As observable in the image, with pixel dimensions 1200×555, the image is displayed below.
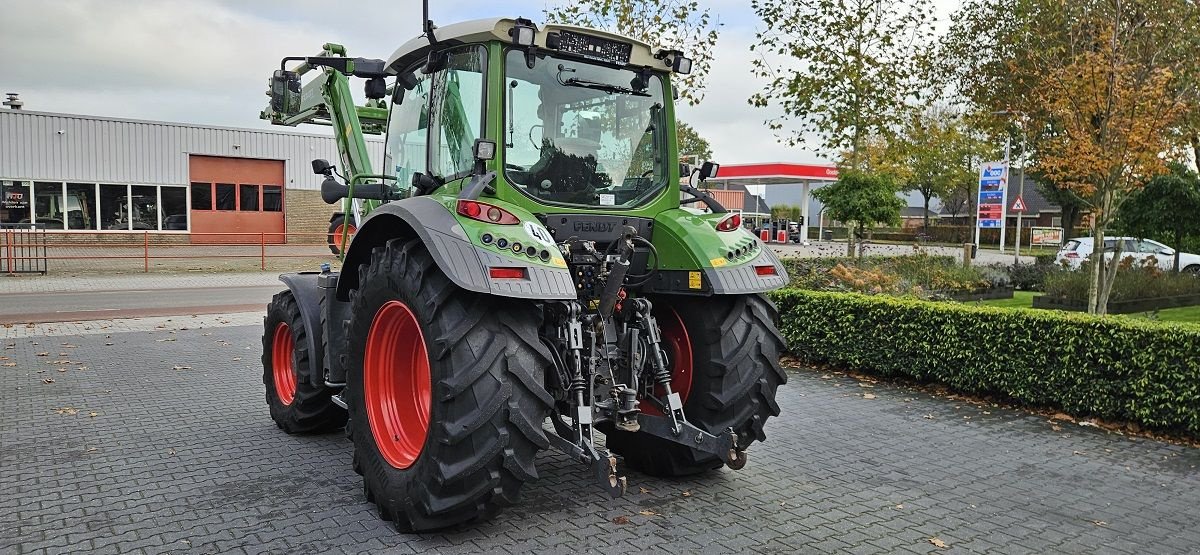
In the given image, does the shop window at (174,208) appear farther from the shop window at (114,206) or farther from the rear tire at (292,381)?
the rear tire at (292,381)

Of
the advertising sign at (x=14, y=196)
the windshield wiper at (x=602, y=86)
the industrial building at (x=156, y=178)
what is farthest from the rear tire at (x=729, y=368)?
the advertising sign at (x=14, y=196)

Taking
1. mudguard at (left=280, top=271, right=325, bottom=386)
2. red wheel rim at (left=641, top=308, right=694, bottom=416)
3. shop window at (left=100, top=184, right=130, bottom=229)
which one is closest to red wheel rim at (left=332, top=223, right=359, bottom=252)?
mudguard at (left=280, top=271, right=325, bottom=386)

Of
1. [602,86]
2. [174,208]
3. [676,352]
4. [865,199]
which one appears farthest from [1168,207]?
[174,208]

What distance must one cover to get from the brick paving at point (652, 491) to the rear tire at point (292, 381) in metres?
0.14

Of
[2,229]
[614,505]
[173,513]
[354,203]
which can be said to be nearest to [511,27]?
[354,203]

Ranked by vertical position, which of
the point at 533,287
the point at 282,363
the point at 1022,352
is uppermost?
the point at 533,287

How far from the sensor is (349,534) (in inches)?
166

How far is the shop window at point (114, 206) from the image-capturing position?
2719 cm

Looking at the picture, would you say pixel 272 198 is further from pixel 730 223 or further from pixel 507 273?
pixel 507 273

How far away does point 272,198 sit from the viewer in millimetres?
29953

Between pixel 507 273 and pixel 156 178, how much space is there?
27.9 m

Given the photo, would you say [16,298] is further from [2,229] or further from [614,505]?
[614,505]

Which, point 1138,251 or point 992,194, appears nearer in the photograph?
point 1138,251

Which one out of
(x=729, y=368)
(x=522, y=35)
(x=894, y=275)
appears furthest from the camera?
(x=894, y=275)
